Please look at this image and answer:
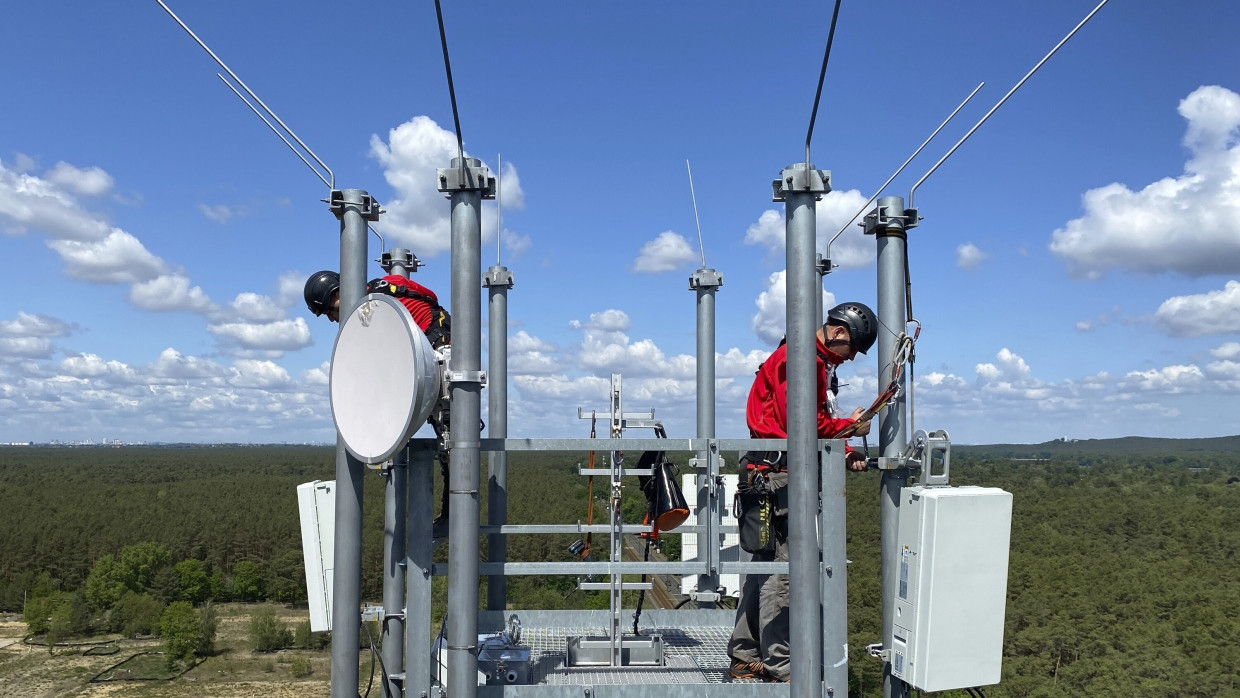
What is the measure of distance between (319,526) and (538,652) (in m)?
2.14

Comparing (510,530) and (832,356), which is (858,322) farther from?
(510,530)

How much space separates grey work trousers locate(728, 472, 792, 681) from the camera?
6.86 metres

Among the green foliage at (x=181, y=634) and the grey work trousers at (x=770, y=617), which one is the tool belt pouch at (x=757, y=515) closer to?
the grey work trousers at (x=770, y=617)

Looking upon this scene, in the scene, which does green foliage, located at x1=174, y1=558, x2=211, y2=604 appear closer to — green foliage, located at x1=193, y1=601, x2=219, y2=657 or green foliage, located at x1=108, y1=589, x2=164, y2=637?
green foliage, located at x1=108, y1=589, x2=164, y2=637

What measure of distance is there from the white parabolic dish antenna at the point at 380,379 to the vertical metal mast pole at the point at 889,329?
306 cm

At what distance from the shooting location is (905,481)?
20.4 feet

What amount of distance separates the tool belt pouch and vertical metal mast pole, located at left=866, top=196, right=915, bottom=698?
90 centimetres

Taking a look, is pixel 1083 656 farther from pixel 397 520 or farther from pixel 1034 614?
pixel 397 520

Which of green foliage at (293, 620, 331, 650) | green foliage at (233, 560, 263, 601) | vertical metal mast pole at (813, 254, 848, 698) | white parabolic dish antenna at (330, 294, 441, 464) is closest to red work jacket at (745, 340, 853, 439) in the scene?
vertical metal mast pole at (813, 254, 848, 698)

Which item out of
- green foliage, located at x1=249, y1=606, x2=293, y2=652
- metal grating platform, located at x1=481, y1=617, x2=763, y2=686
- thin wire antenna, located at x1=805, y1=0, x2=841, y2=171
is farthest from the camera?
green foliage, located at x1=249, y1=606, x2=293, y2=652

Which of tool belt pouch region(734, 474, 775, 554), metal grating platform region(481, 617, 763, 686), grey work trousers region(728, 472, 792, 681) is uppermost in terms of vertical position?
tool belt pouch region(734, 474, 775, 554)

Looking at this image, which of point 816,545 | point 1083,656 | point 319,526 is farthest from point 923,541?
point 1083,656

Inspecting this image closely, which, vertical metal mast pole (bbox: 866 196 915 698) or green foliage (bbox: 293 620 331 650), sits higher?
vertical metal mast pole (bbox: 866 196 915 698)

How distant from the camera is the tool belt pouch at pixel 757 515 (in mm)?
6930
